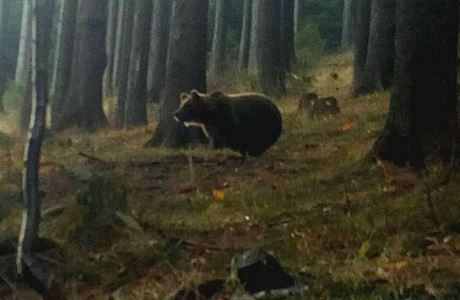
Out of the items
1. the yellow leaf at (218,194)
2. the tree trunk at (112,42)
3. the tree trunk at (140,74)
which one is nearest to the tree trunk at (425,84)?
the yellow leaf at (218,194)

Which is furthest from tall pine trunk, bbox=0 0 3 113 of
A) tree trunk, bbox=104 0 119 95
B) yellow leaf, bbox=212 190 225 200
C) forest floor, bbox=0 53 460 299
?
yellow leaf, bbox=212 190 225 200

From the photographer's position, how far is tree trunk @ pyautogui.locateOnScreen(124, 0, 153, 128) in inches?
844

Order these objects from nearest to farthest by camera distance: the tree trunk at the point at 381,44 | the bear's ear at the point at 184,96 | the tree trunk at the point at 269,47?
the bear's ear at the point at 184,96 < the tree trunk at the point at 381,44 < the tree trunk at the point at 269,47

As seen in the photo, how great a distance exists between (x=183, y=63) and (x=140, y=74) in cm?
717

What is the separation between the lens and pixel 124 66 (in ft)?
83.8

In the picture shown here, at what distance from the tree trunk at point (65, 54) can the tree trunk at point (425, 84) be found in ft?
43.1

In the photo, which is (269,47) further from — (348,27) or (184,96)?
(348,27)

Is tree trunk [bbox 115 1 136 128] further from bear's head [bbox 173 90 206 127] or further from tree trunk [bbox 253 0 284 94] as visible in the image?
bear's head [bbox 173 90 206 127]

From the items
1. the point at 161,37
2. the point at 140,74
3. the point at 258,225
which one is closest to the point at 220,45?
the point at 161,37

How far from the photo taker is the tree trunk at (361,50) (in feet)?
59.2

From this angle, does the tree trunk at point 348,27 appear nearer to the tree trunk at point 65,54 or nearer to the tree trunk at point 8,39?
the tree trunk at point 8,39

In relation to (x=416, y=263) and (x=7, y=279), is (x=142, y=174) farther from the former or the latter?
(x=416, y=263)

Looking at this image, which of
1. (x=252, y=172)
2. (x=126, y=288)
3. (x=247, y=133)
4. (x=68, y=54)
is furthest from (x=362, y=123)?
(x=68, y=54)

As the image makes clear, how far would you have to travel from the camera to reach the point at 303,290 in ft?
18.9
